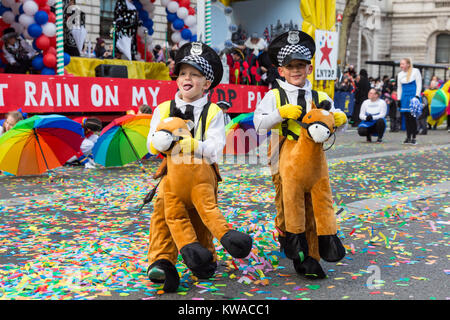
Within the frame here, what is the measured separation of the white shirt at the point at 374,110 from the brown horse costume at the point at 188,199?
1054 cm

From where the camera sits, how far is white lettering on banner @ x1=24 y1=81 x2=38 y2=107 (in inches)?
363

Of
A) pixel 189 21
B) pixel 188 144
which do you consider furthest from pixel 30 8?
pixel 188 144

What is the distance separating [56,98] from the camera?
31.9ft

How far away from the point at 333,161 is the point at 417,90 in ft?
14.0

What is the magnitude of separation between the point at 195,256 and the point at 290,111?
1217mm

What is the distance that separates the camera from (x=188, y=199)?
344 centimetres

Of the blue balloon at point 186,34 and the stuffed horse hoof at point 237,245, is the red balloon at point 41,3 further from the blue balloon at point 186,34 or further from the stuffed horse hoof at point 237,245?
the stuffed horse hoof at point 237,245

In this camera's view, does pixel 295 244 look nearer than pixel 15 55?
Yes

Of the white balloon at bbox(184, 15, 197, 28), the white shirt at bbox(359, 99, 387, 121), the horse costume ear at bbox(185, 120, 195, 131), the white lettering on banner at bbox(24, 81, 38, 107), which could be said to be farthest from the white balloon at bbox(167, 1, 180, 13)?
the horse costume ear at bbox(185, 120, 195, 131)

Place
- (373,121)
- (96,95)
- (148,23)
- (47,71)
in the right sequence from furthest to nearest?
(148,23) → (373,121) → (47,71) → (96,95)

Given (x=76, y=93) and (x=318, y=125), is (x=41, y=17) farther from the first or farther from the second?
(x=318, y=125)

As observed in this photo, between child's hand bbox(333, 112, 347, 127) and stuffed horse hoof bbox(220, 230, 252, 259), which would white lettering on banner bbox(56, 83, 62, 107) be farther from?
stuffed horse hoof bbox(220, 230, 252, 259)

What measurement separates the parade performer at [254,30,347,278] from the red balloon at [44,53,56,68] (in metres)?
7.54

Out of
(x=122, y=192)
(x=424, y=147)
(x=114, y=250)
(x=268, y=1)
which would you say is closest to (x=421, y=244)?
(x=114, y=250)
